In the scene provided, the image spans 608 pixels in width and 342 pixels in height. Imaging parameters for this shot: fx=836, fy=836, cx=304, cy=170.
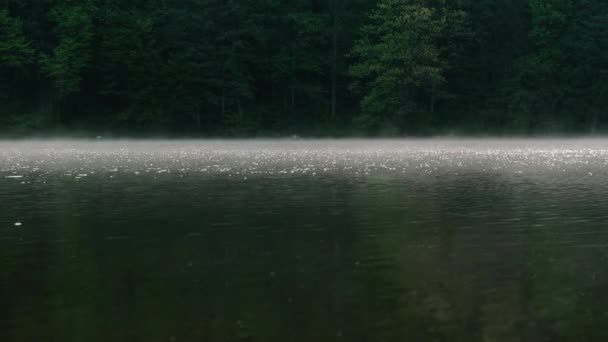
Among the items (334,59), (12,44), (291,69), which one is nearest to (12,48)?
(12,44)

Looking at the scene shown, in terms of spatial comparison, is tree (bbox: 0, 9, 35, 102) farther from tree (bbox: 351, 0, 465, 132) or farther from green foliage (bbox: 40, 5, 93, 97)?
tree (bbox: 351, 0, 465, 132)

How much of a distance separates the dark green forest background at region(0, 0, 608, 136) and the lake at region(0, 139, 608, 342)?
193 feet

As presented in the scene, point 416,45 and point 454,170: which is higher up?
point 416,45

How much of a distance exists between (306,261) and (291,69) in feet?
260

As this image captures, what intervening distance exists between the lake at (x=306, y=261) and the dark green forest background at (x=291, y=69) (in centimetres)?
5889

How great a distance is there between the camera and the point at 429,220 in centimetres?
2238

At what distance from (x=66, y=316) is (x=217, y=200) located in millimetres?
15525

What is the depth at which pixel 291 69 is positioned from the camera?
94.7 m

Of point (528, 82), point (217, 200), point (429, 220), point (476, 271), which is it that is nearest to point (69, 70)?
point (528, 82)

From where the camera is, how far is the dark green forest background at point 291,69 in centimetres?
9106

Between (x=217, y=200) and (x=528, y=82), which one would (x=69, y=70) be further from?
(x=217, y=200)

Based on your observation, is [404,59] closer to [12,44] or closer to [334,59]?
[334,59]

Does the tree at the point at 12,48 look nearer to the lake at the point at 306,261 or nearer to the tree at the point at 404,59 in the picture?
the tree at the point at 404,59

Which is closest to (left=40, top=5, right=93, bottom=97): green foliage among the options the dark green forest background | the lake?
the dark green forest background
